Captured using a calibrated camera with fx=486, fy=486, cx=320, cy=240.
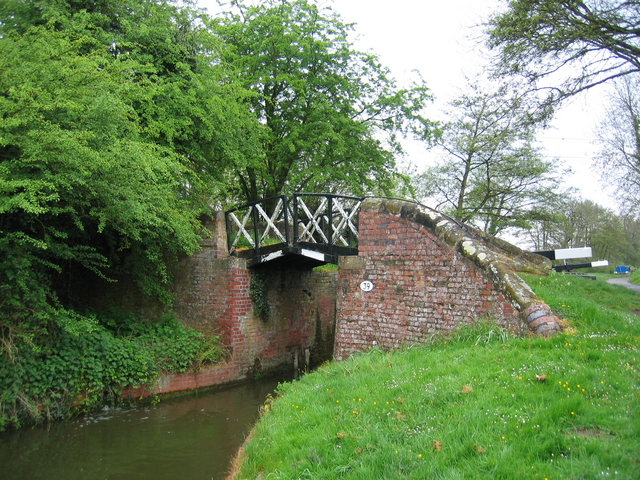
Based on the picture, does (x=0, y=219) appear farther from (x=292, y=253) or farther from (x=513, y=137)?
(x=513, y=137)

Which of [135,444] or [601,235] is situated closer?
[135,444]

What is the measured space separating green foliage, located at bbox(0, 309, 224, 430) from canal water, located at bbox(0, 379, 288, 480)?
330 mm

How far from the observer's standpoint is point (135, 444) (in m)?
7.51

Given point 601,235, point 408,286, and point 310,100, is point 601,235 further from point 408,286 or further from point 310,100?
point 408,286

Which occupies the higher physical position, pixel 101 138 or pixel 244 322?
pixel 101 138

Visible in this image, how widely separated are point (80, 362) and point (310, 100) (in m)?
9.91

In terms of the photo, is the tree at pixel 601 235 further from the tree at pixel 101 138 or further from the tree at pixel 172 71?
the tree at pixel 101 138

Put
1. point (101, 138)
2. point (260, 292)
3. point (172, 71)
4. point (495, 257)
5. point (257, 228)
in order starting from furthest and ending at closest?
point (260, 292), point (172, 71), point (257, 228), point (495, 257), point (101, 138)

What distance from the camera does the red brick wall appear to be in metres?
8.02

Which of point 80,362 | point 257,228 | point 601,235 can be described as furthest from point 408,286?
point 601,235

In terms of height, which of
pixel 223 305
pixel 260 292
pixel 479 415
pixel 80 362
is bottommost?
pixel 80 362

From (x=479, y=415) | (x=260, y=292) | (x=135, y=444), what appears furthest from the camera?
(x=260, y=292)

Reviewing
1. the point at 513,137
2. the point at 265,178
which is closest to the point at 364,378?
the point at 265,178

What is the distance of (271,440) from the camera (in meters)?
5.37
